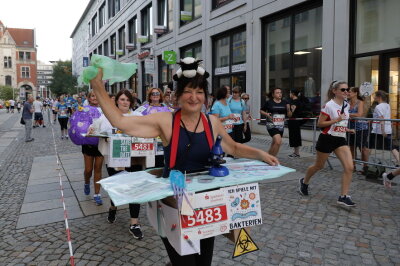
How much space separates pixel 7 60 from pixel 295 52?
89.1 metres

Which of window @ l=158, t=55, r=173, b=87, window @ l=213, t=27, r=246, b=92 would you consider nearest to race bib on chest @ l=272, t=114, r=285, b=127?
window @ l=213, t=27, r=246, b=92

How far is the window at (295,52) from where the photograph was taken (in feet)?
38.5

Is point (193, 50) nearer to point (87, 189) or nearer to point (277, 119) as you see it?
point (277, 119)

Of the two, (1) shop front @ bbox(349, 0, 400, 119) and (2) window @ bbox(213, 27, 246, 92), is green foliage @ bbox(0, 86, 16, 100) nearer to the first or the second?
(2) window @ bbox(213, 27, 246, 92)

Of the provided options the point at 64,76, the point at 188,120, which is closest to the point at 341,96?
the point at 188,120

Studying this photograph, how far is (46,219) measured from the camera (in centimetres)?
488

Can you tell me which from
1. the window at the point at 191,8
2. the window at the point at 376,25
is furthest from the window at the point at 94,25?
the window at the point at 376,25

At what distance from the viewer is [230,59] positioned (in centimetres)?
1648

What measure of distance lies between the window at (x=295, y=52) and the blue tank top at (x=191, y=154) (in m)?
10.0

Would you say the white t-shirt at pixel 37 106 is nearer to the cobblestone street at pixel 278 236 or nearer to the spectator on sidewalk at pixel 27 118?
the spectator on sidewalk at pixel 27 118

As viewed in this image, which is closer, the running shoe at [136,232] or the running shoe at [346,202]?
the running shoe at [136,232]

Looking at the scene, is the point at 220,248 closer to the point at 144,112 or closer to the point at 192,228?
the point at 192,228

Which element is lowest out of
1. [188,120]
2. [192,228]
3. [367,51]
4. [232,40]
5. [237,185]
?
[192,228]

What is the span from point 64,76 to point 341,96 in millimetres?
72590
